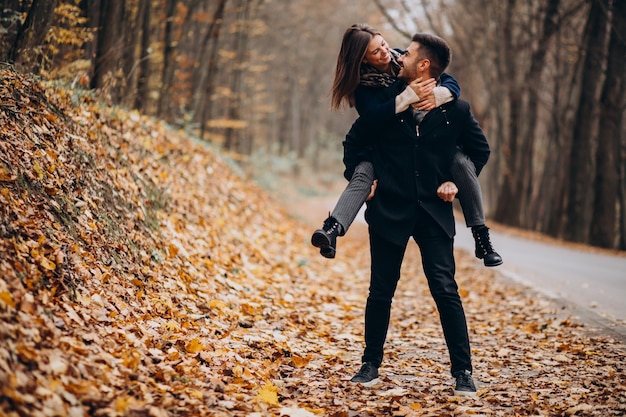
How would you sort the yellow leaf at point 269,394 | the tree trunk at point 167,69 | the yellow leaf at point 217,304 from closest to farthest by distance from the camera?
the yellow leaf at point 269,394, the yellow leaf at point 217,304, the tree trunk at point 167,69

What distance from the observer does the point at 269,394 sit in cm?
379

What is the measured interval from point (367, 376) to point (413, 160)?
62.8 inches

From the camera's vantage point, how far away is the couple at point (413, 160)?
161 inches

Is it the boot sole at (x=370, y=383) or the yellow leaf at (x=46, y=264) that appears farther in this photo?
the boot sole at (x=370, y=383)

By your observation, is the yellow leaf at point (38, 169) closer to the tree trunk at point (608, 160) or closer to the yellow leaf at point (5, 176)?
the yellow leaf at point (5, 176)

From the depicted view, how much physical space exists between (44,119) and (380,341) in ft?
12.5

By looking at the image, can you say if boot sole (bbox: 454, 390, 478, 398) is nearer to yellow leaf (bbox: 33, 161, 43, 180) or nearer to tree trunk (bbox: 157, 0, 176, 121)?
yellow leaf (bbox: 33, 161, 43, 180)

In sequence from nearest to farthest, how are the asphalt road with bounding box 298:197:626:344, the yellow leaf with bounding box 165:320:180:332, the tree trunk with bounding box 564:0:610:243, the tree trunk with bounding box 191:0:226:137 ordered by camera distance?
the yellow leaf with bounding box 165:320:180:332 → the asphalt road with bounding box 298:197:626:344 → the tree trunk with bounding box 191:0:226:137 → the tree trunk with bounding box 564:0:610:243

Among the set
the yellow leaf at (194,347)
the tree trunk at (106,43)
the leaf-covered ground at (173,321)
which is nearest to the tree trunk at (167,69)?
the tree trunk at (106,43)

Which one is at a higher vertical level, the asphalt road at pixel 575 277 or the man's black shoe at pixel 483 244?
the man's black shoe at pixel 483 244

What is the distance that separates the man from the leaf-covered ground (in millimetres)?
650

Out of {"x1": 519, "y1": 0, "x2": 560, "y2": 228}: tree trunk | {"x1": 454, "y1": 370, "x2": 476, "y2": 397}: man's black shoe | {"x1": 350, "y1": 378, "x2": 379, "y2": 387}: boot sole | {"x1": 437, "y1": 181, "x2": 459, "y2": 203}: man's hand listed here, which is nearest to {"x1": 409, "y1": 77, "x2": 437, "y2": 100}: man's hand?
{"x1": 437, "y1": 181, "x2": 459, "y2": 203}: man's hand

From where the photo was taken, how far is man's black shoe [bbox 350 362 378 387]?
4.32m

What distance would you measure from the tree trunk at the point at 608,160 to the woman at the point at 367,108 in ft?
46.4
